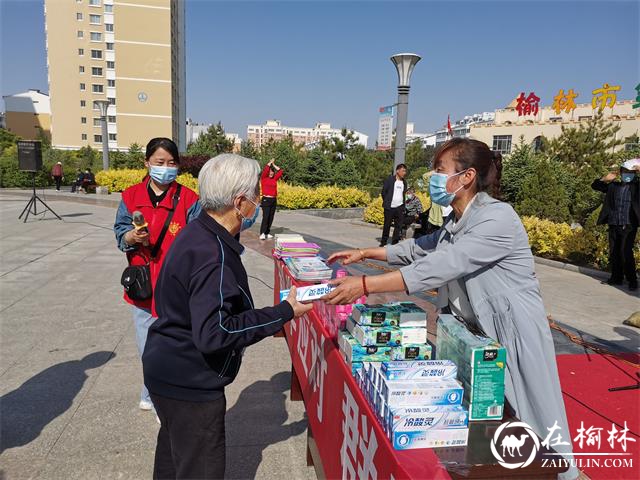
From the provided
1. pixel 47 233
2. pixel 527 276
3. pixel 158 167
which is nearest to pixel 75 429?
pixel 158 167

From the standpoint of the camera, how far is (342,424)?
1.92 m

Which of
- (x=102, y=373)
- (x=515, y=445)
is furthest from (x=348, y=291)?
(x=102, y=373)

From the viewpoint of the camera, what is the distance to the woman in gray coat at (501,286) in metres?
1.71

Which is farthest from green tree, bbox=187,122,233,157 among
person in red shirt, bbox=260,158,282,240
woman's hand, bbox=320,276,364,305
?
woman's hand, bbox=320,276,364,305

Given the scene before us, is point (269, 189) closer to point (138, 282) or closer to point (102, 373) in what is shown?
point (102, 373)

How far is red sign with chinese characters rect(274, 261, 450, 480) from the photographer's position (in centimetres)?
134

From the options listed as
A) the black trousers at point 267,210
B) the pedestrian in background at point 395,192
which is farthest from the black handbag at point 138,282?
the pedestrian in background at point 395,192

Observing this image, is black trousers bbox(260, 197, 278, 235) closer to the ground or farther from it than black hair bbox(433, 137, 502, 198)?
closer to the ground

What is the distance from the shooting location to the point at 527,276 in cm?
178

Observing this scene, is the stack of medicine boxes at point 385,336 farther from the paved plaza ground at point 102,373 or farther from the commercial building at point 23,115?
the commercial building at point 23,115

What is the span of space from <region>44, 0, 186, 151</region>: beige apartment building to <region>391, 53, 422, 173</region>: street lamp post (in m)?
55.6

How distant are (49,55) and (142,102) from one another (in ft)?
45.4

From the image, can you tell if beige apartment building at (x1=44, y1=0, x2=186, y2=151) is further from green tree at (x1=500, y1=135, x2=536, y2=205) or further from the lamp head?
the lamp head

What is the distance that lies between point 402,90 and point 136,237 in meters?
8.90
